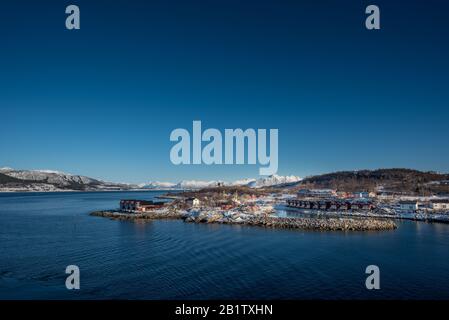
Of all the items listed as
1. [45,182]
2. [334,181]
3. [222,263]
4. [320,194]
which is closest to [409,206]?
[320,194]

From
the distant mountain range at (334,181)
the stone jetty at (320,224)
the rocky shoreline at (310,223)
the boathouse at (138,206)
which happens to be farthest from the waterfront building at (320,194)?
the stone jetty at (320,224)

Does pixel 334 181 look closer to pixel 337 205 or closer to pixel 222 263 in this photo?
pixel 337 205

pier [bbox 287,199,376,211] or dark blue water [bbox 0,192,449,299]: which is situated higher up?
pier [bbox 287,199,376,211]

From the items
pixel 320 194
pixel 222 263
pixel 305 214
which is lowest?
pixel 305 214

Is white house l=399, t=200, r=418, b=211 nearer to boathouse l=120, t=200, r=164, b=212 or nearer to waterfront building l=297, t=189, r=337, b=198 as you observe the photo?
waterfront building l=297, t=189, r=337, b=198

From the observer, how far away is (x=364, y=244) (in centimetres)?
705

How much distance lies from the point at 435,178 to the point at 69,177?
184ft

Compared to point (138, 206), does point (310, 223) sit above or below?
below

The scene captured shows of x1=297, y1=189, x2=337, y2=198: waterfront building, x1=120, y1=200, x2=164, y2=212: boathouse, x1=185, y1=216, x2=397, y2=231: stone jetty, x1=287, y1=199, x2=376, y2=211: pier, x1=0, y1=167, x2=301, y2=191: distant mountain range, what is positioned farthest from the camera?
x1=0, y1=167, x2=301, y2=191: distant mountain range

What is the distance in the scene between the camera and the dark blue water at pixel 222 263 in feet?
13.1

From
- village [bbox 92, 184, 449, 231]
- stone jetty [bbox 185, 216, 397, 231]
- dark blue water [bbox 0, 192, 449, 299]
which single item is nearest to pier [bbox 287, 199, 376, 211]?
village [bbox 92, 184, 449, 231]

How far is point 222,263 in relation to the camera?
5.30 m

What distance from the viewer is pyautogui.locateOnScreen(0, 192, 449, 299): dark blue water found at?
13.1ft
